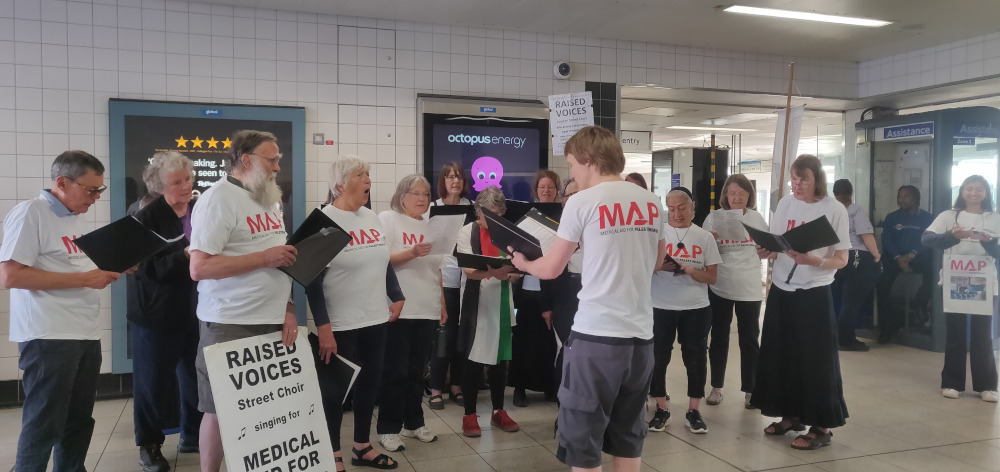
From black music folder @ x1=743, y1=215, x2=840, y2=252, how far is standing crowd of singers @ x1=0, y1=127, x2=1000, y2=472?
10 cm

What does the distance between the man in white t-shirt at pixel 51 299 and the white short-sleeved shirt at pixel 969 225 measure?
17.9ft

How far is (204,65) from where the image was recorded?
5.23 metres

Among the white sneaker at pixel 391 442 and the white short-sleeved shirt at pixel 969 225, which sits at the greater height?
the white short-sleeved shirt at pixel 969 225

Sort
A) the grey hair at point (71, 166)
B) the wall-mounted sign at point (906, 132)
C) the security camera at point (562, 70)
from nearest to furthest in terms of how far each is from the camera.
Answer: the grey hair at point (71, 166)
the security camera at point (562, 70)
the wall-mounted sign at point (906, 132)

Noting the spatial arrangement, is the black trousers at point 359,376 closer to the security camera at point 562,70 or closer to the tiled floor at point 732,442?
the tiled floor at point 732,442

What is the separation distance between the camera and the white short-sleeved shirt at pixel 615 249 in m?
2.47

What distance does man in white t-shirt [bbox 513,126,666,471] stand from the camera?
97.7 inches

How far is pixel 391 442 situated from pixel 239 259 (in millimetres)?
1684

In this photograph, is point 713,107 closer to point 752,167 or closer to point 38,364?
point 38,364

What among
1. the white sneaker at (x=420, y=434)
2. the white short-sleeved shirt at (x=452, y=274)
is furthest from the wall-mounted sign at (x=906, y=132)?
the white sneaker at (x=420, y=434)

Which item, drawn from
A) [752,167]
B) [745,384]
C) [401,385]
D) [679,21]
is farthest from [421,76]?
[752,167]

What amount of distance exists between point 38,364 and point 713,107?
7.23 m

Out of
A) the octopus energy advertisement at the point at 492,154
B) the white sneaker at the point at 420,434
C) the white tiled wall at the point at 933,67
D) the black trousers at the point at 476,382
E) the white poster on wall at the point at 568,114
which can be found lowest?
the white sneaker at the point at 420,434

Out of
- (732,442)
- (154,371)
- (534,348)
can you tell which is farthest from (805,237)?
A: (154,371)
